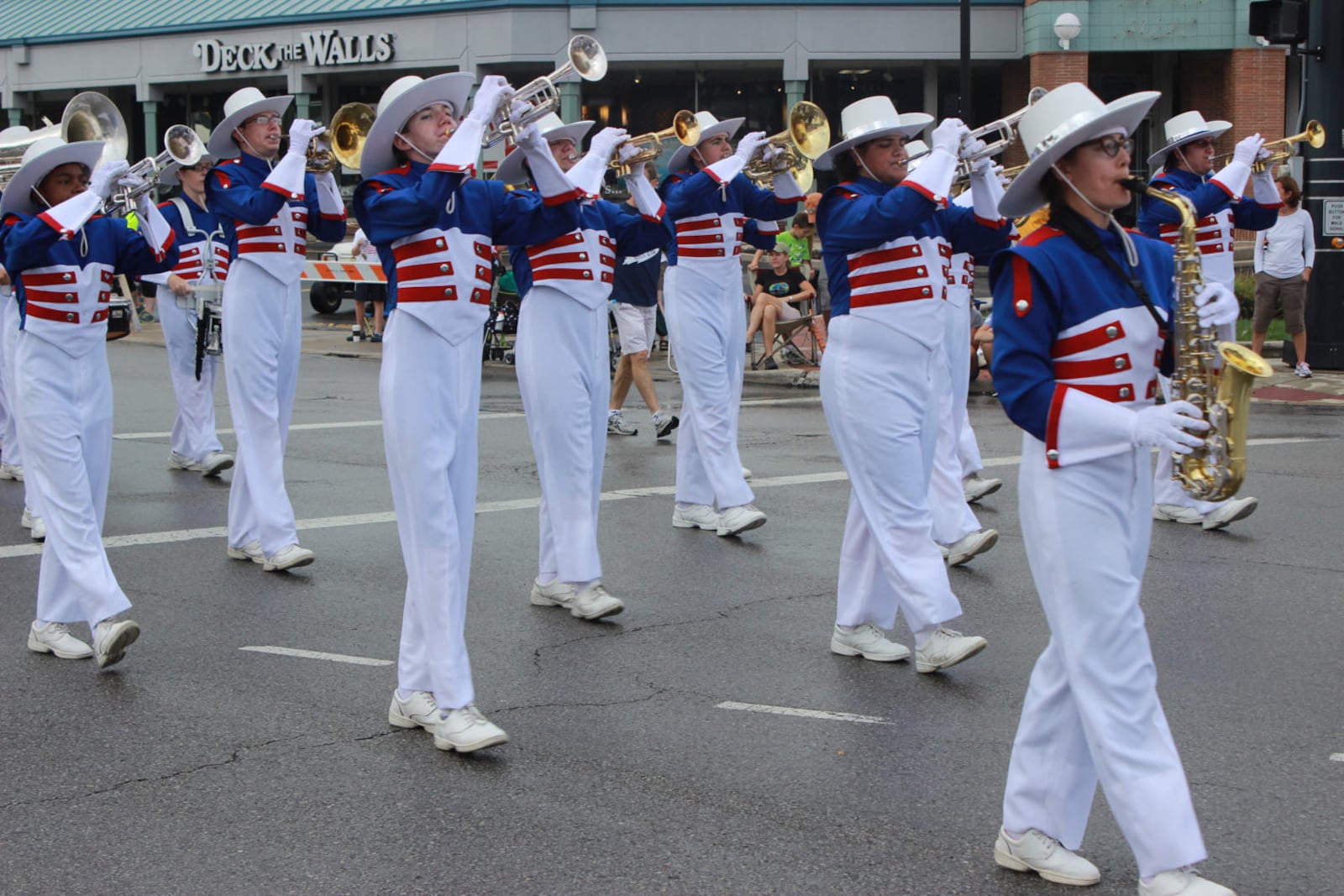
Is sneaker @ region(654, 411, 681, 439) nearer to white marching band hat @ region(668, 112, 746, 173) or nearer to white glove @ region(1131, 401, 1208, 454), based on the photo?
white marching band hat @ region(668, 112, 746, 173)

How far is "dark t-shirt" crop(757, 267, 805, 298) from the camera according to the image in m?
18.8

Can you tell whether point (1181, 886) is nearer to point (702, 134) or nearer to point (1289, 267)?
point (702, 134)

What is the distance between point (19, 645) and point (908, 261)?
13.2 ft

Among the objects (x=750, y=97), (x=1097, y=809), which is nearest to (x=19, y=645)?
(x=1097, y=809)

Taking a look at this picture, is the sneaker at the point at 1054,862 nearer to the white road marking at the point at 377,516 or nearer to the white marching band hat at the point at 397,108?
the white marching band hat at the point at 397,108

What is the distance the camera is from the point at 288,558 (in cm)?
852

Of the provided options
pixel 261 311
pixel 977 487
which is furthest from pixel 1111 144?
pixel 977 487

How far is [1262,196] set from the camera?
10.8 m

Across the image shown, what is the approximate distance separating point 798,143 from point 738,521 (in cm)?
209

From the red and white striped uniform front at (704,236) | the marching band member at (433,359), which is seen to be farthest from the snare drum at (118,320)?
the marching band member at (433,359)

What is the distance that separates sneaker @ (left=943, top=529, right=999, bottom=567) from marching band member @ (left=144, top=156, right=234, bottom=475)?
18.6ft

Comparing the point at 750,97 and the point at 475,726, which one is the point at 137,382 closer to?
the point at 475,726

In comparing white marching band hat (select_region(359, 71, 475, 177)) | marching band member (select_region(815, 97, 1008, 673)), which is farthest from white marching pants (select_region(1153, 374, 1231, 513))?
white marching band hat (select_region(359, 71, 475, 177))

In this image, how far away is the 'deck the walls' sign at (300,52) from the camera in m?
34.9
